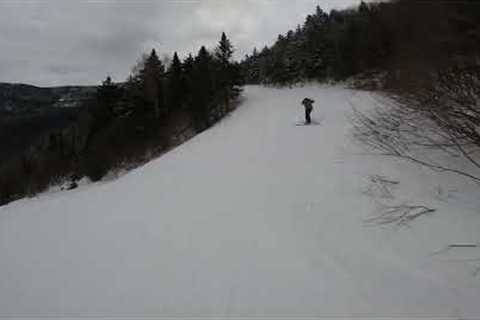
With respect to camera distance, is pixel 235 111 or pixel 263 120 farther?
pixel 235 111

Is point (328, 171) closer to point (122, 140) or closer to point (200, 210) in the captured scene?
point (200, 210)

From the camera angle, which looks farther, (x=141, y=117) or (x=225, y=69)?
(x=141, y=117)

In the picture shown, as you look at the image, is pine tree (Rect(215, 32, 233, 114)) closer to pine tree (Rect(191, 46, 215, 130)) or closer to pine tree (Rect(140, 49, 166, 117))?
pine tree (Rect(191, 46, 215, 130))

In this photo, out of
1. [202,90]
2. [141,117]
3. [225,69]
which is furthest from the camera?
[141,117]

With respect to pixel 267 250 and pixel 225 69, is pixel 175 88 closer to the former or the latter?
→ pixel 225 69

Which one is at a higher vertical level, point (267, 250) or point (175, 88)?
point (175, 88)

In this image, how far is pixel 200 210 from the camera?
365 inches

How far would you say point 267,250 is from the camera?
6.29m

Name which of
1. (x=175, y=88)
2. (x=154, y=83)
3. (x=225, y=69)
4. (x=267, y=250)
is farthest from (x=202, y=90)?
(x=267, y=250)

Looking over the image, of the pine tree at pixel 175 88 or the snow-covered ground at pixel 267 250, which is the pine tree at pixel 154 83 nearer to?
the pine tree at pixel 175 88

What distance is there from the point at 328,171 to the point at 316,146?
10.4 ft

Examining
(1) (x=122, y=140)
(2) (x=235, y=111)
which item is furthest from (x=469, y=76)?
(1) (x=122, y=140)

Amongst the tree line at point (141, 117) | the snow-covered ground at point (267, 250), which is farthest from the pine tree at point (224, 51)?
the snow-covered ground at point (267, 250)

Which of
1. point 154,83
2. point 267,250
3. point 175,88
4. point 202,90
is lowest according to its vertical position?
point 267,250
